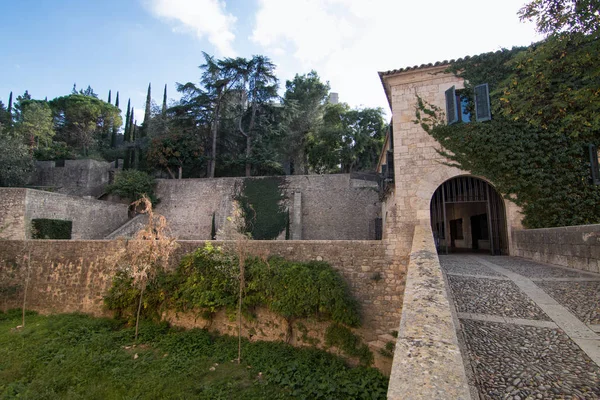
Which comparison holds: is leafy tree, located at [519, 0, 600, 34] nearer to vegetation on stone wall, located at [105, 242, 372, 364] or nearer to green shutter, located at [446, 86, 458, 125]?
green shutter, located at [446, 86, 458, 125]

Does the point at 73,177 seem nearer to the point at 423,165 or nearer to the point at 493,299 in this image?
the point at 423,165

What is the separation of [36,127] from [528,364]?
119ft

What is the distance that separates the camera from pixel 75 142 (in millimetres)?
31891

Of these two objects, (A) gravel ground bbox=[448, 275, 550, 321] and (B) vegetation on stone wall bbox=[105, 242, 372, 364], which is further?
(B) vegetation on stone wall bbox=[105, 242, 372, 364]

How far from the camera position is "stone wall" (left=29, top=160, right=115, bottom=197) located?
2378cm

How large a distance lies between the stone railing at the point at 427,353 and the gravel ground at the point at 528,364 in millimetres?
493

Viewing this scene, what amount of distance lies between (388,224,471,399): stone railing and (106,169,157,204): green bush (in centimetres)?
2187

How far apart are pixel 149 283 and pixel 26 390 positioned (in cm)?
334

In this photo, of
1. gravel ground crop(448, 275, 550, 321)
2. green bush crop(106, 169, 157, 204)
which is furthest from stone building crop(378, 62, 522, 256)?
green bush crop(106, 169, 157, 204)

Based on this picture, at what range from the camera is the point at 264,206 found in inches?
797

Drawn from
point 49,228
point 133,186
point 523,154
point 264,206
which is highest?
point 133,186

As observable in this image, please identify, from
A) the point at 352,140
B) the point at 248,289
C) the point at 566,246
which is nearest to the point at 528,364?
the point at 566,246

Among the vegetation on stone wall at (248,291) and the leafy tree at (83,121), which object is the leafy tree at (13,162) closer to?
the leafy tree at (83,121)

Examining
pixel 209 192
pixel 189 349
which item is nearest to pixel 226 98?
pixel 209 192
